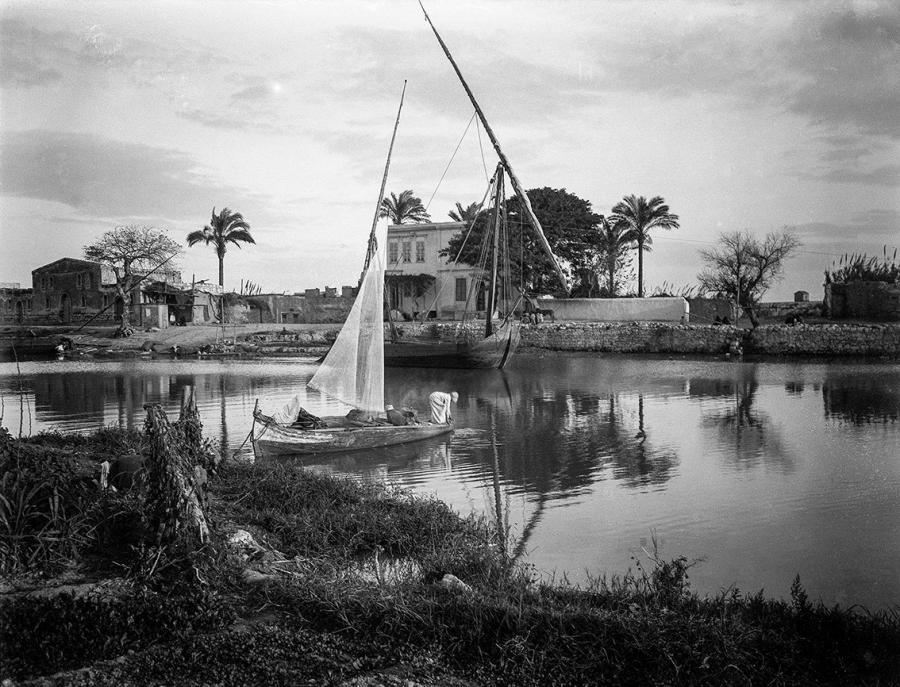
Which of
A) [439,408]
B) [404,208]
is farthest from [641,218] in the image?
[439,408]

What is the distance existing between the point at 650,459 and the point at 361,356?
6.23 metres

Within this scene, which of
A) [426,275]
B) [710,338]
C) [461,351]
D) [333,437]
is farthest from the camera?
[426,275]

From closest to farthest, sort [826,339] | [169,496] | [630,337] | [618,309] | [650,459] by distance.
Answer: [169,496]
[650,459]
[826,339]
[630,337]
[618,309]

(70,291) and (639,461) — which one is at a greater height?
(70,291)

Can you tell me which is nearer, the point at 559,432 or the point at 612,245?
the point at 559,432

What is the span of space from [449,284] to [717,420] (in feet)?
114

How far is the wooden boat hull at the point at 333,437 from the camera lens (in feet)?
42.3

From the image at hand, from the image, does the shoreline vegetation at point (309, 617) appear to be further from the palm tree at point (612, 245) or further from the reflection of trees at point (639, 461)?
the palm tree at point (612, 245)

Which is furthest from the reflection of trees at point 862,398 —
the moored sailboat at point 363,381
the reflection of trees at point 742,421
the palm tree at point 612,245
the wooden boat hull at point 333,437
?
the palm tree at point 612,245

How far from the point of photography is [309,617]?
16.8ft

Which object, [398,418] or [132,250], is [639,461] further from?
[132,250]

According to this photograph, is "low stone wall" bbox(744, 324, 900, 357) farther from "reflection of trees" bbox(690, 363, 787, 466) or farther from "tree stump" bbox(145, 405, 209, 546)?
"tree stump" bbox(145, 405, 209, 546)

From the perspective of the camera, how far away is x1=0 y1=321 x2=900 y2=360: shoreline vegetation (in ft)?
119

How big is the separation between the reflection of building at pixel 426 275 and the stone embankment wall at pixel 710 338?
31.7ft
